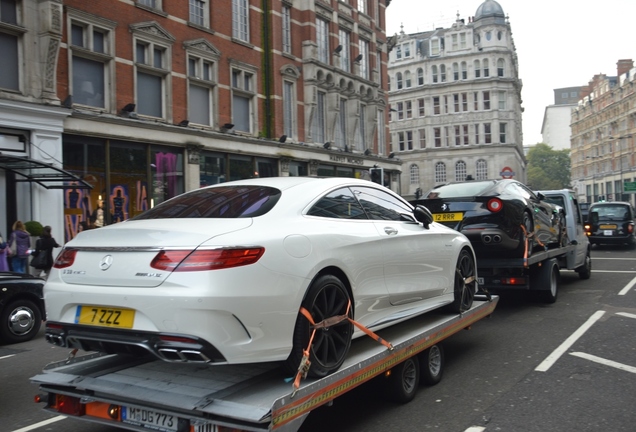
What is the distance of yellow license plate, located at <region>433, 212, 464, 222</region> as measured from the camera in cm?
880

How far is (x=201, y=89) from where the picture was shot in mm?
21859

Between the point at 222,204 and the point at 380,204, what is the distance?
176 cm

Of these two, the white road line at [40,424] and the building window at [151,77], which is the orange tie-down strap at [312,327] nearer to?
the white road line at [40,424]

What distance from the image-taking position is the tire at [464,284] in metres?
6.27

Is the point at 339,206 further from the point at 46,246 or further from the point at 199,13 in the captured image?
the point at 199,13

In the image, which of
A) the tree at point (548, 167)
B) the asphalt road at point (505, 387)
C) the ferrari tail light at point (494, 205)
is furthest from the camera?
the tree at point (548, 167)

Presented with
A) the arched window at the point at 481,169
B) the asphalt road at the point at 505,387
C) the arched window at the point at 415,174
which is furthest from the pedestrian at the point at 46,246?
the arched window at the point at 415,174

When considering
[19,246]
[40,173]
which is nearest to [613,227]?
[40,173]

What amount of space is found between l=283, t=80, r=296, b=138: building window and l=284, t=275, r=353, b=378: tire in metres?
22.5

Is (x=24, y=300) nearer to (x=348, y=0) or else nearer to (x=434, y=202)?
(x=434, y=202)

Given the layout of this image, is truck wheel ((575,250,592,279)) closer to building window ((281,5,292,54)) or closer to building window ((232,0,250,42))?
building window ((232,0,250,42))

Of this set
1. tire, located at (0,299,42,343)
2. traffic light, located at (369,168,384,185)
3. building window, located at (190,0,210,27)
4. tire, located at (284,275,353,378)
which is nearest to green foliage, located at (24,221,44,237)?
tire, located at (0,299,42,343)

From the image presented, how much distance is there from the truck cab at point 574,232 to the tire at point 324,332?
929 cm

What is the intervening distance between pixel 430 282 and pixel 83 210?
1417 centimetres
